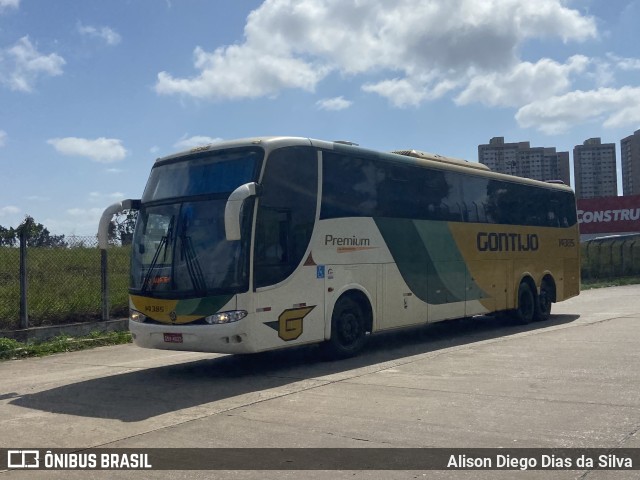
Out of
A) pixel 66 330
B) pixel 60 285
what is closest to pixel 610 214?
pixel 60 285

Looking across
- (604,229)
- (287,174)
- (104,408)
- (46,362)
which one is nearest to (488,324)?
(287,174)

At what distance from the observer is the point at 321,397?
8656mm

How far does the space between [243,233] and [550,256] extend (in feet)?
35.8

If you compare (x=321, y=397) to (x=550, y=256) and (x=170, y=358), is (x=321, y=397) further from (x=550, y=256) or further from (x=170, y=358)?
(x=550, y=256)

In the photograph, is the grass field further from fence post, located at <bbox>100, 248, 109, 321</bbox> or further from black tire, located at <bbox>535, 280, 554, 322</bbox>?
black tire, located at <bbox>535, 280, 554, 322</bbox>

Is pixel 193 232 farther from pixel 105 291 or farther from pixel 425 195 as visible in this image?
Result: pixel 105 291

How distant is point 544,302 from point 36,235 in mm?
12111

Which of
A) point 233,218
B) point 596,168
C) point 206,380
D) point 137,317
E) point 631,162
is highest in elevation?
point 631,162

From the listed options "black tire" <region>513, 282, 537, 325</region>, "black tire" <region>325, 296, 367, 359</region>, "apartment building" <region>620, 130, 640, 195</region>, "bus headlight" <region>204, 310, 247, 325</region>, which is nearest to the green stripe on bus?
"black tire" <region>325, 296, 367, 359</region>

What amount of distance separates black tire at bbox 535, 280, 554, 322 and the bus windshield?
10.1 metres

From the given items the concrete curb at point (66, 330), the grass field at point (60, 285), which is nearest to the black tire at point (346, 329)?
the grass field at point (60, 285)

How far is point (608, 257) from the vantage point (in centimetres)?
3894

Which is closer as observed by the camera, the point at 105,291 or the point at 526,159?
the point at 105,291

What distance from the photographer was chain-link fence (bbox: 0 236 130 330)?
14.7 meters
